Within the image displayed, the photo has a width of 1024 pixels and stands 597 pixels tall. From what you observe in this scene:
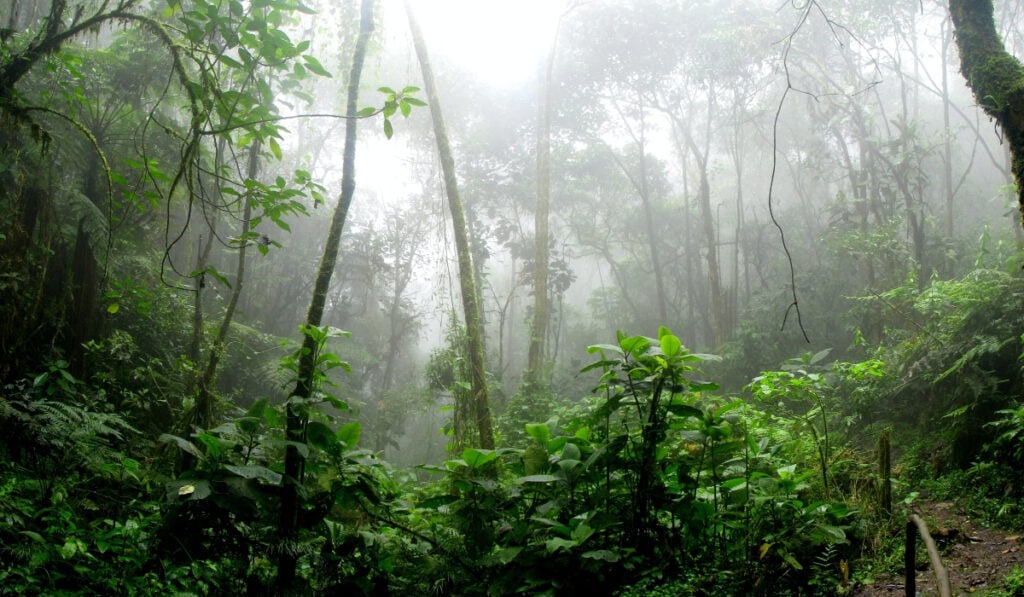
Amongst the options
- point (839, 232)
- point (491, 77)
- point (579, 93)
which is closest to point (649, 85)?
point (579, 93)

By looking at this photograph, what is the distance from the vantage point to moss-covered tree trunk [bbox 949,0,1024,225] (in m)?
2.84

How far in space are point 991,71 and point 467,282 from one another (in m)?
4.34

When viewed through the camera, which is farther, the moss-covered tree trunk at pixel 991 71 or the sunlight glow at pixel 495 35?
the sunlight glow at pixel 495 35

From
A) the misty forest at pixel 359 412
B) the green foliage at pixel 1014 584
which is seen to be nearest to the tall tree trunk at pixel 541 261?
the misty forest at pixel 359 412

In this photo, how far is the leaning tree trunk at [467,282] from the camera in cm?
561

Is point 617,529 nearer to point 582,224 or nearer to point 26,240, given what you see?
point 26,240

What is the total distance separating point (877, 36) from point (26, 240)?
1794 centimetres

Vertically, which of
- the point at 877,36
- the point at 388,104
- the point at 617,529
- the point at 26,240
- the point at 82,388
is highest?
the point at 877,36

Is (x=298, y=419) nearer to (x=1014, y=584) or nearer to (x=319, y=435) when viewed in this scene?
(x=319, y=435)

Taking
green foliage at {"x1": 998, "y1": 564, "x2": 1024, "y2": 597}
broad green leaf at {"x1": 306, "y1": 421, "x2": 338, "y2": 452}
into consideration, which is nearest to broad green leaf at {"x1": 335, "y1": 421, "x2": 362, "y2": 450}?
broad green leaf at {"x1": 306, "y1": 421, "x2": 338, "y2": 452}

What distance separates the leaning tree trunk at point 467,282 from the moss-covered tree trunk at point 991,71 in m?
4.06

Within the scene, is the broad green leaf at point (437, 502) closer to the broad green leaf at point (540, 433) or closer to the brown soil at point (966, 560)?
the broad green leaf at point (540, 433)

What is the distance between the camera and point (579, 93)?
18203 millimetres

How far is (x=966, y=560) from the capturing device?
3309 millimetres
